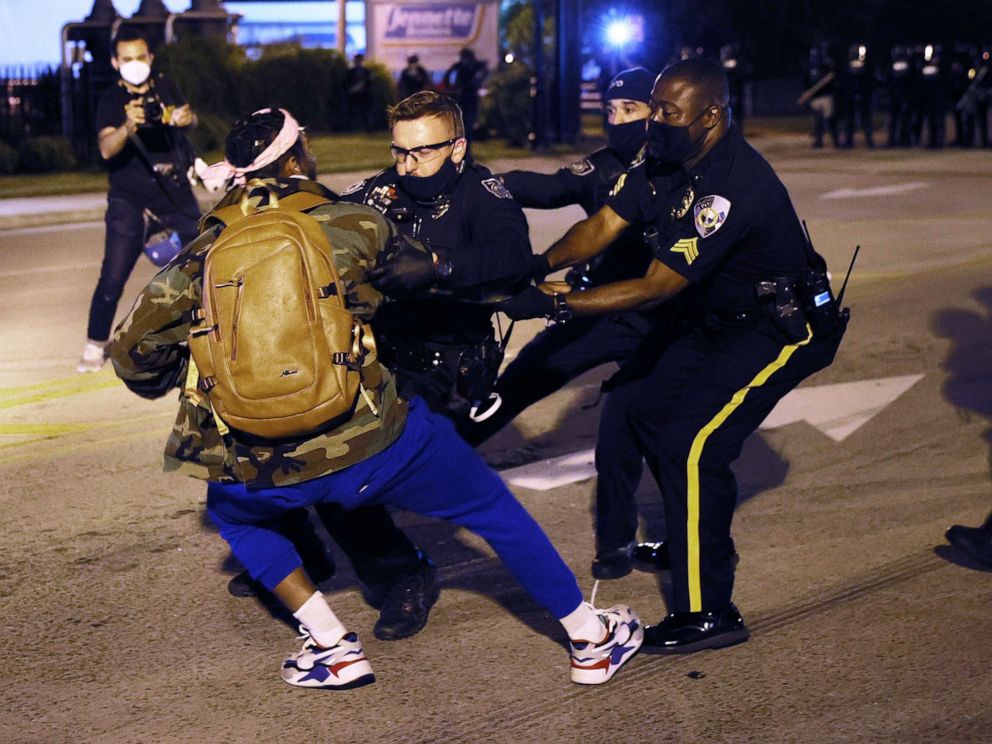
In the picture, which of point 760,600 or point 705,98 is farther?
point 760,600

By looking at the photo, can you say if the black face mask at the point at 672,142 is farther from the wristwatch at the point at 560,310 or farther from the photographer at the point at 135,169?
the photographer at the point at 135,169

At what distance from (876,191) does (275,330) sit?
15.7 m

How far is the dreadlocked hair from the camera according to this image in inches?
158

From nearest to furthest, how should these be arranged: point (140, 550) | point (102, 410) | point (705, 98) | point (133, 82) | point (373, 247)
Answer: point (373, 247) < point (705, 98) < point (140, 550) < point (102, 410) < point (133, 82)

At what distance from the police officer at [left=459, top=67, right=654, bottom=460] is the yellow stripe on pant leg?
3.49ft

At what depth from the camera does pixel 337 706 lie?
423cm

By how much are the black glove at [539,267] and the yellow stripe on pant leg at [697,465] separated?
0.71 meters

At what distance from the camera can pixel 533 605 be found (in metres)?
4.99

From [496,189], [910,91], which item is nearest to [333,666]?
[496,189]

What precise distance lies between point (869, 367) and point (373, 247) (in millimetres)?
5447

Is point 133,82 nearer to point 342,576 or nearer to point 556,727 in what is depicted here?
point 342,576

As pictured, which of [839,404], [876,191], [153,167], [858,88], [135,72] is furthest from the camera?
[858,88]

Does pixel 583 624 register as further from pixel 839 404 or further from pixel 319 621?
pixel 839 404

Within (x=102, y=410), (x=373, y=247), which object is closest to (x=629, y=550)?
(x=373, y=247)
